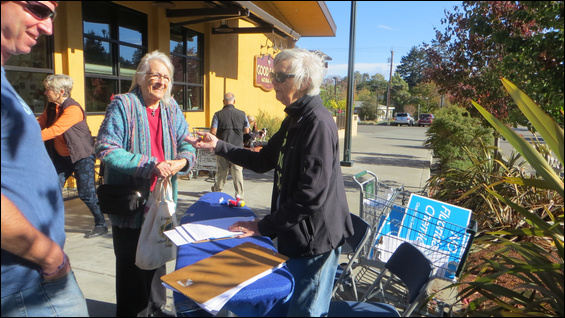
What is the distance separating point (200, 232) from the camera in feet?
7.38

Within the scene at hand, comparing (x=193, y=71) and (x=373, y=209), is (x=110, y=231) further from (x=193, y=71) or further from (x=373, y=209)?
(x=193, y=71)

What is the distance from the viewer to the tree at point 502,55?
3.95 metres

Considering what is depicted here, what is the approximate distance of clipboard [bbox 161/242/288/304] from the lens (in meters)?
1.66

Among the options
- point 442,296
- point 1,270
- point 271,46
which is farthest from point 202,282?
point 271,46

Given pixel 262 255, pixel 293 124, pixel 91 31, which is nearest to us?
pixel 262 255

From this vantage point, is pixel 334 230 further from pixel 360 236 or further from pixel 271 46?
pixel 271 46

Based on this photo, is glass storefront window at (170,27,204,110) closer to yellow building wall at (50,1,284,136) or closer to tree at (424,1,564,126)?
yellow building wall at (50,1,284,136)

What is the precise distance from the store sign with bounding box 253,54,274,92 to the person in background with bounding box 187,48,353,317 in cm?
1172

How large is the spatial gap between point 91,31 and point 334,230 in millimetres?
6761

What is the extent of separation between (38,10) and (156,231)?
58.1 inches

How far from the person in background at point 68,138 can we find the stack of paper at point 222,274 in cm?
357

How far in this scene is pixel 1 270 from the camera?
1.37 meters

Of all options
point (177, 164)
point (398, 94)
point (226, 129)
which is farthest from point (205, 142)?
point (398, 94)

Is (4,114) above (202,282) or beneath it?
above
